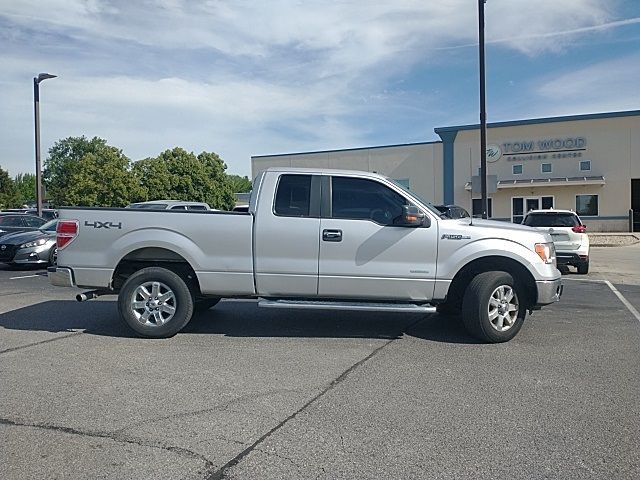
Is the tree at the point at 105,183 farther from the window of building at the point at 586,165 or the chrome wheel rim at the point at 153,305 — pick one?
the chrome wheel rim at the point at 153,305

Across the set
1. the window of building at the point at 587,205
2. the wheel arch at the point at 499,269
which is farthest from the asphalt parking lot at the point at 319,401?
the window of building at the point at 587,205

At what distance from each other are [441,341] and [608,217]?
31.3 m

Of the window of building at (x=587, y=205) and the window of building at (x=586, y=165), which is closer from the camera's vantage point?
the window of building at (x=586, y=165)

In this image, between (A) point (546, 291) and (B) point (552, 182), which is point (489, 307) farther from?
(B) point (552, 182)

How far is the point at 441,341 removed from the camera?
688cm

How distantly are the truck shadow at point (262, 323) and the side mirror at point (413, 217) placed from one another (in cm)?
141

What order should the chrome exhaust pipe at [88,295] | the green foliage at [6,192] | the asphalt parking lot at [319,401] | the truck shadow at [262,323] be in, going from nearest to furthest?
the asphalt parking lot at [319,401], the chrome exhaust pipe at [88,295], the truck shadow at [262,323], the green foliage at [6,192]

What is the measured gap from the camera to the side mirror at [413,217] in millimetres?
6604

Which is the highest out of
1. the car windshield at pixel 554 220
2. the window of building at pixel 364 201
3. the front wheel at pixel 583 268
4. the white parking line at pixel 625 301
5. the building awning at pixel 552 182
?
the building awning at pixel 552 182

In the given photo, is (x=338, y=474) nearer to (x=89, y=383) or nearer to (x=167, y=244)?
(x=89, y=383)

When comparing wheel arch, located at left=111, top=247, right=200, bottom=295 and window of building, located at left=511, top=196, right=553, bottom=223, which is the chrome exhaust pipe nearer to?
wheel arch, located at left=111, top=247, right=200, bottom=295

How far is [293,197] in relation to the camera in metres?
6.97

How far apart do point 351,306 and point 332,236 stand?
83 centimetres

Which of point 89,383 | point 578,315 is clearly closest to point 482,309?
point 578,315
